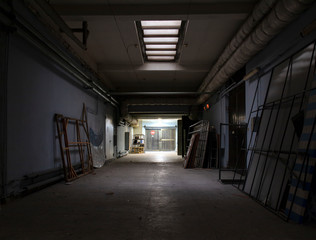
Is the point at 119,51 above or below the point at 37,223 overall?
above

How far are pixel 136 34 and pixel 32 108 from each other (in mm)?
2897

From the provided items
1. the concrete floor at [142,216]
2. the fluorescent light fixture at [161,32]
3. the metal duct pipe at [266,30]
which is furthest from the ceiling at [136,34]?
the concrete floor at [142,216]

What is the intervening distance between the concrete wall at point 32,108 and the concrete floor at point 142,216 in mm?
625

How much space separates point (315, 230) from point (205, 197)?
1.58 metres

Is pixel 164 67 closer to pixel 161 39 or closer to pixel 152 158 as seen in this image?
pixel 161 39

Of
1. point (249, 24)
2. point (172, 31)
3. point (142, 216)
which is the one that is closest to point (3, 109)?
point (142, 216)

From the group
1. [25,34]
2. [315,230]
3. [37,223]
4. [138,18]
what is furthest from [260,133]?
[25,34]

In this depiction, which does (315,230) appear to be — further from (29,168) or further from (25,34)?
(25,34)

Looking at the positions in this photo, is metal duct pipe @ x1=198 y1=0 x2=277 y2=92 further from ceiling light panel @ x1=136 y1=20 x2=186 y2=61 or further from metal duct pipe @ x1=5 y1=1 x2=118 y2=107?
metal duct pipe @ x1=5 y1=1 x2=118 y2=107

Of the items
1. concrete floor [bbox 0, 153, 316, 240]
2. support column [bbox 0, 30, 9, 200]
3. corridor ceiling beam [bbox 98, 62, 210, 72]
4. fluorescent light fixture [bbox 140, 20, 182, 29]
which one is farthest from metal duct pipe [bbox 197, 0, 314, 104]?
support column [bbox 0, 30, 9, 200]

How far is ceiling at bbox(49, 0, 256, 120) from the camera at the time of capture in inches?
160

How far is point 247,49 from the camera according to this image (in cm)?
434

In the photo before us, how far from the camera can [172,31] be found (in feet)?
17.0

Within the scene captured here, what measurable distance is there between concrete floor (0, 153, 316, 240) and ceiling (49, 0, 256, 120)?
341 cm
